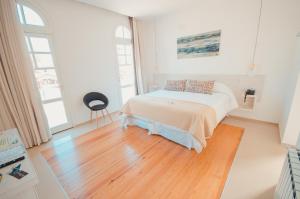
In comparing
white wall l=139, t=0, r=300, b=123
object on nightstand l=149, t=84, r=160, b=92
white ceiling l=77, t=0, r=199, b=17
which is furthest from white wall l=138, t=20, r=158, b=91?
white wall l=139, t=0, r=300, b=123

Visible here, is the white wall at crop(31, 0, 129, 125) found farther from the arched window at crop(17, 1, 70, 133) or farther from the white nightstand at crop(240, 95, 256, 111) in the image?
the white nightstand at crop(240, 95, 256, 111)

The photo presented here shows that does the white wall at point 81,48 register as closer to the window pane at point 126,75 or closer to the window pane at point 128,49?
the window pane at point 126,75

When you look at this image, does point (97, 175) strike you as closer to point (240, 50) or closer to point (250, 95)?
point (250, 95)

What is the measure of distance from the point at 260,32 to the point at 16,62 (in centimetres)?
429

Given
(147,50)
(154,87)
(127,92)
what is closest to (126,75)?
(127,92)

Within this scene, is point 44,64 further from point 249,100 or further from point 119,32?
point 249,100

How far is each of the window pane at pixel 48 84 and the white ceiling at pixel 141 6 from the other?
1.67 m

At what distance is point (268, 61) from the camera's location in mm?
2730

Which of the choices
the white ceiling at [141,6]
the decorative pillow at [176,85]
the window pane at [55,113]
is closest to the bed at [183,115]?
the decorative pillow at [176,85]

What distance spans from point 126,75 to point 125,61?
0.41 metres

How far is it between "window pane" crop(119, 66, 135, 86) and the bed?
1.48 meters

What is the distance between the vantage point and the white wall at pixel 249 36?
2512 mm

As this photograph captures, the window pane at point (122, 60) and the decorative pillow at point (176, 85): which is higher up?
the window pane at point (122, 60)

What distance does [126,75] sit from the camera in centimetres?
435
